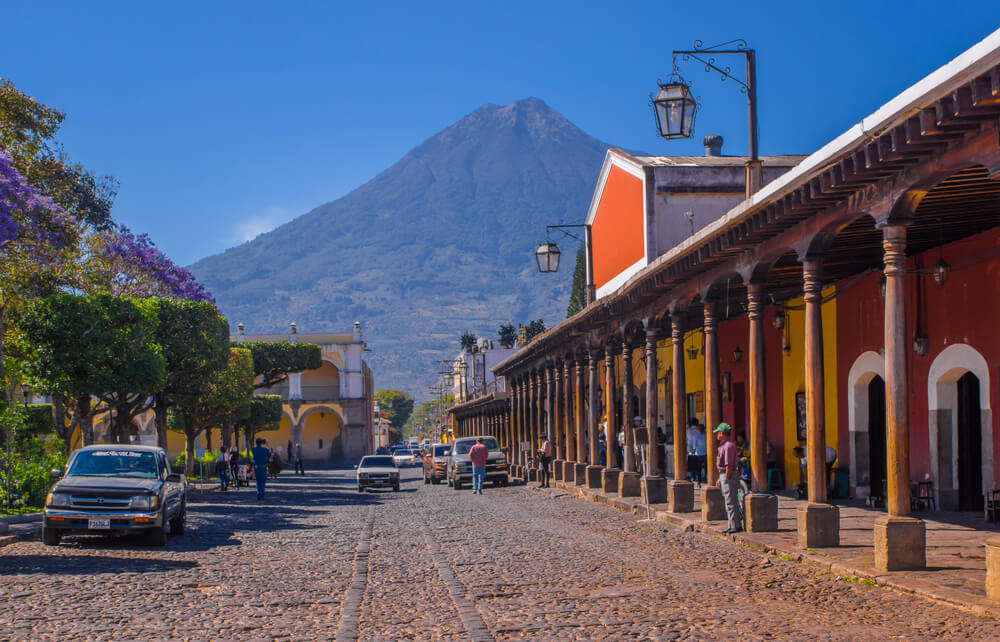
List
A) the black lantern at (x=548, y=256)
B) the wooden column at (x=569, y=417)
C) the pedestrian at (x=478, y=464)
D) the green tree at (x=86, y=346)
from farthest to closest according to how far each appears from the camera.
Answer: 1. the wooden column at (x=569, y=417)
2. the pedestrian at (x=478, y=464)
3. the black lantern at (x=548, y=256)
4. the green tree at (x=86, y=346)

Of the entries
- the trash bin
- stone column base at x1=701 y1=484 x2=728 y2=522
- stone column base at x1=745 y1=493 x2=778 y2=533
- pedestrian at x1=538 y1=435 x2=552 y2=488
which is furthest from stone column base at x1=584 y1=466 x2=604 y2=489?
stone column base at x1=745 y1=493 x2=778 y2=533

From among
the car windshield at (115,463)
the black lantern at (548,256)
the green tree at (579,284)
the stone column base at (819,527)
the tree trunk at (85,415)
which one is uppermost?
the green tree at (579,284)

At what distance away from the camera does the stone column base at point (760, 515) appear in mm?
15273

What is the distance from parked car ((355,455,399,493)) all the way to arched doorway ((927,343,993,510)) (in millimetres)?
21687

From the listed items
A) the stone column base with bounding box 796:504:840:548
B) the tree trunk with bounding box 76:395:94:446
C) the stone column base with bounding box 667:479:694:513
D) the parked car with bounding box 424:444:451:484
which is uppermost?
the tree trunk with bounding box 76:395:94:446

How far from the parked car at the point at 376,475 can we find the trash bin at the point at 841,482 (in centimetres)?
1820

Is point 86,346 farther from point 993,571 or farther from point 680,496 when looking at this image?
point 993,571

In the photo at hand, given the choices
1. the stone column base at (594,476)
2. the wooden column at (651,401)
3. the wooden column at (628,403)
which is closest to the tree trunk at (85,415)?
the stone column base at (594,476)

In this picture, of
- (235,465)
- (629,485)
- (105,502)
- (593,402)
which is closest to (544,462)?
(593,402)

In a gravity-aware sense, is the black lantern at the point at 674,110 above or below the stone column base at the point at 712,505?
above

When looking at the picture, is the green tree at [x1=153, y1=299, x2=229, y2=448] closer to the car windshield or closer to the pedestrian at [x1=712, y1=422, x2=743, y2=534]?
the car windshield

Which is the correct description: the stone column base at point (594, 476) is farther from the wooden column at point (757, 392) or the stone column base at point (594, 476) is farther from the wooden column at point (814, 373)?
the wooden column at point (814, 373)

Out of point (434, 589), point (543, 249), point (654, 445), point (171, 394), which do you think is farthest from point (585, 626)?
point (171, 394)

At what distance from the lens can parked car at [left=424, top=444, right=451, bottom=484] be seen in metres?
43.2
